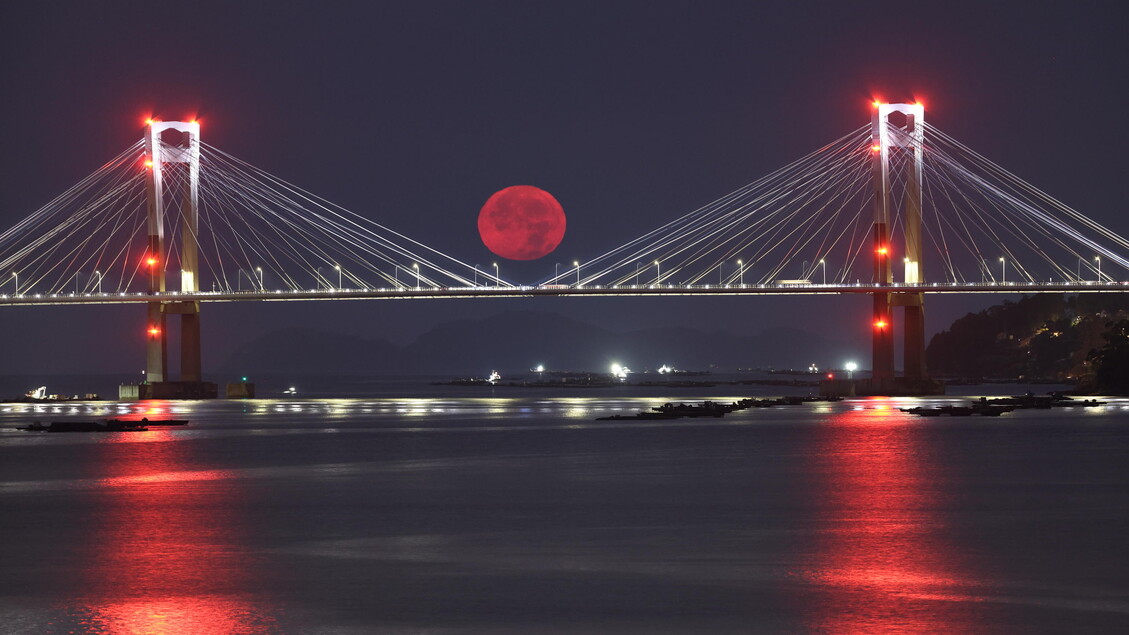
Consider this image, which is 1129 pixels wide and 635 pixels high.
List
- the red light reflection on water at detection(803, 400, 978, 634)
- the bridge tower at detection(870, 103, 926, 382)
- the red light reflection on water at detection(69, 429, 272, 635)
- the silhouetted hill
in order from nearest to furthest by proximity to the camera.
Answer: the red light reflection on water at detection(803, 400, 978, 634) → the red light reflection on water at detection(69, 429, 272, 635) → the bridge tower at detection(870, 103, 926, 382) → the silhouetted hill

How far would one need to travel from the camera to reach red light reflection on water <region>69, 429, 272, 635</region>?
9.91 meters

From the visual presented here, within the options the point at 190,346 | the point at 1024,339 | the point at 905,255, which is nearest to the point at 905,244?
the point at 905,255

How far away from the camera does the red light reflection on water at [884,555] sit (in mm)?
9750

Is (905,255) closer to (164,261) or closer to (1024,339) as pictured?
(164,261)

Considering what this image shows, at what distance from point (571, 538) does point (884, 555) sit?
3.11 m

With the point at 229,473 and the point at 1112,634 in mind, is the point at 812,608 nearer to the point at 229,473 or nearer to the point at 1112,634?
the point at 1112,634

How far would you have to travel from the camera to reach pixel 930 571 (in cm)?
1168

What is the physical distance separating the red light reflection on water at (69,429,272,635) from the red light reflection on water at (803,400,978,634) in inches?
158

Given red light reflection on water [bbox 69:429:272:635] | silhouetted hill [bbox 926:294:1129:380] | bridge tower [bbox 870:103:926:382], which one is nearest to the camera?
red light reflection on water [bbox 69:429:272:635]

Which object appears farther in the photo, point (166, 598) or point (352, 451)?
point (352, 451)

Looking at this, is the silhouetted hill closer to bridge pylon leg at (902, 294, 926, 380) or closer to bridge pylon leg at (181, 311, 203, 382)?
bridge pylon leg at (902, 294, 926, 380)

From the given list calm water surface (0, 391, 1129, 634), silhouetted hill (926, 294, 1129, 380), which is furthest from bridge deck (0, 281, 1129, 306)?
silhouetted hill (926, 294, 1129, 380)

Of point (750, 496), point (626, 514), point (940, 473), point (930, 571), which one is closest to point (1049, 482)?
point (940, 473)

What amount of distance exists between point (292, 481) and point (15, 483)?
4102mm
